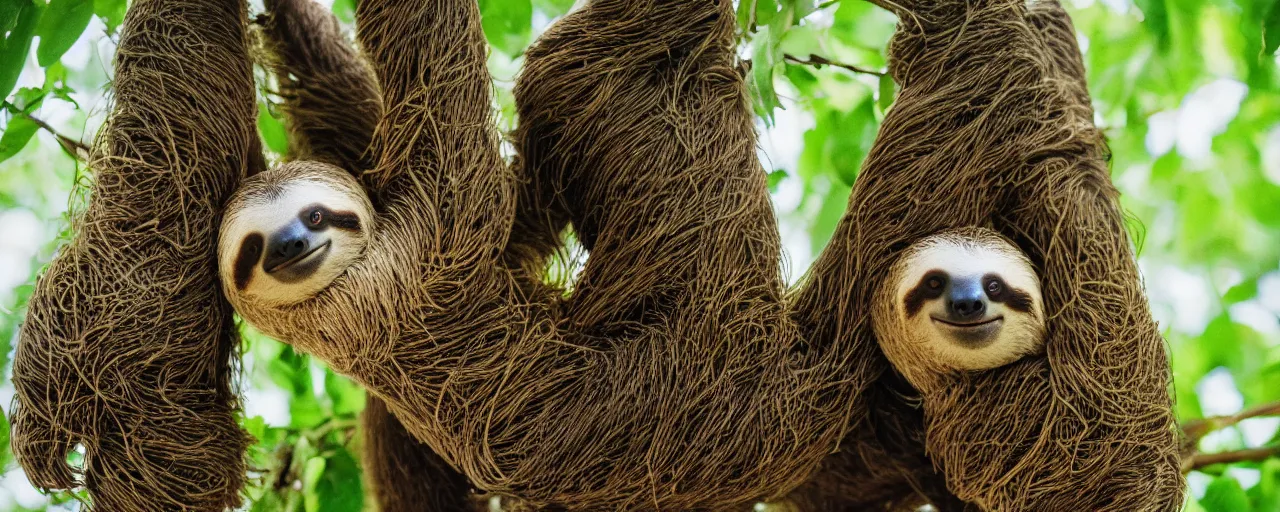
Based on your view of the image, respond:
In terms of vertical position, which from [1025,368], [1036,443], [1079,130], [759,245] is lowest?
[1036,443]

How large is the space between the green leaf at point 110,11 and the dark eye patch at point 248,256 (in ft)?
2.51

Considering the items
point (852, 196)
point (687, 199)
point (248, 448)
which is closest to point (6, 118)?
point (248, 448)

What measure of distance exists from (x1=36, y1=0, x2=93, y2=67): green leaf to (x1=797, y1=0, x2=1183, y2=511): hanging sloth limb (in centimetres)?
154

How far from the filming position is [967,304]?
193cm

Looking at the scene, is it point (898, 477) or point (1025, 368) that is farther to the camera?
point (898, 477)

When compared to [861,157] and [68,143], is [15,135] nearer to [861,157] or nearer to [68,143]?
[68,143]

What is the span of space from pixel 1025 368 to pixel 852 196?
460 mm

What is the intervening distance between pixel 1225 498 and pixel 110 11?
2.74m

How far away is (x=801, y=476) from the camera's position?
7.00ft

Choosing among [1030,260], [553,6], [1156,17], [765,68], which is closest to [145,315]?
[765,68]

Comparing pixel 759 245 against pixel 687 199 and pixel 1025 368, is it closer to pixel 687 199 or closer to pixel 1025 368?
pixel 687 199

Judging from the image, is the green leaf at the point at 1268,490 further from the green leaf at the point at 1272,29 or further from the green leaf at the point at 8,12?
the green leaf at the point at 8,12

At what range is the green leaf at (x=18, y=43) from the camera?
7.06 feet

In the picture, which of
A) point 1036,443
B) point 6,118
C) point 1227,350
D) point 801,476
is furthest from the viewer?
point 1227,350
